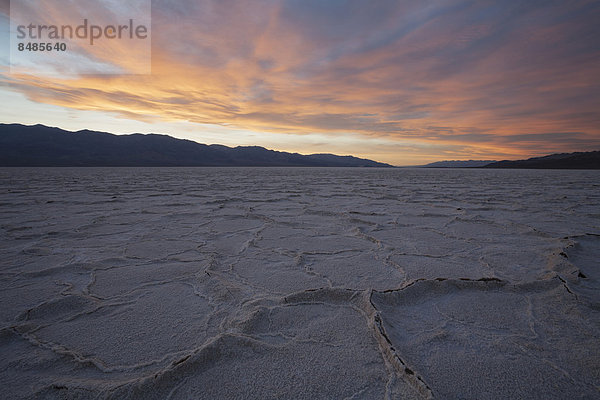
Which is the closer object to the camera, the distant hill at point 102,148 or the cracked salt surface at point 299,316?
the cracked salt surface at point 299,316

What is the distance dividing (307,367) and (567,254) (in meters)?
1.96

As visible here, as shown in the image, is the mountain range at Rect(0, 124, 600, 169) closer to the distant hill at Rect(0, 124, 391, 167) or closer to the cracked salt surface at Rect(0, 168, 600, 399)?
the distant hill at Rect(0, 124, 391, 167)

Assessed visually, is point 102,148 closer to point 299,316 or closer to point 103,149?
point 103,149

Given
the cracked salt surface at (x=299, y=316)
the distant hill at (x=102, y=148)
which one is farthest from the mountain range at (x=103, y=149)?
the cracked salt surface at (x=299, y=316)

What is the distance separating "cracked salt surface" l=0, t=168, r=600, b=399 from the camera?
0.76 meters

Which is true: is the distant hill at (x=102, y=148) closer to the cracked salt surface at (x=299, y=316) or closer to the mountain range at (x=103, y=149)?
the mountain range at (x=103, y=149)

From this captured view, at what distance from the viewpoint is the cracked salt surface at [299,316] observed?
0.76 metres

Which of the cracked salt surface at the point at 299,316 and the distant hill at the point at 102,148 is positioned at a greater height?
the distant hill at the point at 102,148

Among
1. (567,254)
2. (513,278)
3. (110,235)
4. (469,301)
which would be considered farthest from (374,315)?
(110,235)

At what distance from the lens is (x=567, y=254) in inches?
69.8

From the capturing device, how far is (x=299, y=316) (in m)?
1.09

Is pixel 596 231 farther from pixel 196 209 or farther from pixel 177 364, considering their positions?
pixel 196 209

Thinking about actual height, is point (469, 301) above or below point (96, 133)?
below

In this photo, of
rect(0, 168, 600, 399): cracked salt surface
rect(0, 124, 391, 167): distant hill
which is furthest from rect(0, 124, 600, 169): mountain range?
rect(0, 168, 600, 399): cracked salt surface
